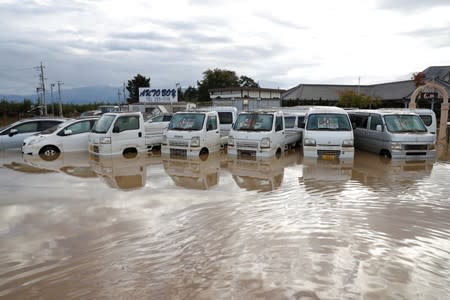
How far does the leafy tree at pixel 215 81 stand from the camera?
60.0 meters

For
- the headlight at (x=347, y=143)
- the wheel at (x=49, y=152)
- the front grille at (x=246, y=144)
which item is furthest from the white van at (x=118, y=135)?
the headlight at (x=347, y=143)

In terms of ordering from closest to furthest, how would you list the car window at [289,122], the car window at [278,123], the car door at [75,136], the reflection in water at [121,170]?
the reflection in water at [121,170] < the car window at [278,123] < the car door at [75,136] < the car window at [289,122]

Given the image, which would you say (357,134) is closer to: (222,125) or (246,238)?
(222,125)

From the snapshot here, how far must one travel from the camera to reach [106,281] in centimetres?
410

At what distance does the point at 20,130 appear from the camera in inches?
602

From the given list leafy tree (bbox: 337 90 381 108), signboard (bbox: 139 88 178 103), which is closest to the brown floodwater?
signboard (bbox: 139 88 178 103)

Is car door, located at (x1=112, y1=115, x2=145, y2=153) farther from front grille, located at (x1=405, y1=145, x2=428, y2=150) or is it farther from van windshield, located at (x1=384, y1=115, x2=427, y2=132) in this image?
front grille, located at (x1=405, y1=145, x2=428, y2=150)

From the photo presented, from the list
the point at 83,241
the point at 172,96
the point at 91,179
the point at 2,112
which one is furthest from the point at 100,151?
the point at 2,112

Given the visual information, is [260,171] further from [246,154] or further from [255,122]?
[255,122]

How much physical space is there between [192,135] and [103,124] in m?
3.63

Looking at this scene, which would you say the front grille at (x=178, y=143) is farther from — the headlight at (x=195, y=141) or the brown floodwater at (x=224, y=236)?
the brown floodwater at (x=224, y=236)

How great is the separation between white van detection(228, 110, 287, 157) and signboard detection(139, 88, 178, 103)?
16496mm

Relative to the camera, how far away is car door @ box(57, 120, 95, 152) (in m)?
14.3

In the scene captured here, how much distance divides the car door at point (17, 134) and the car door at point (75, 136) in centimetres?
211
